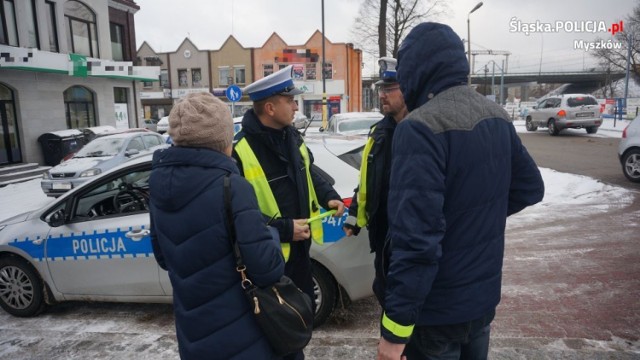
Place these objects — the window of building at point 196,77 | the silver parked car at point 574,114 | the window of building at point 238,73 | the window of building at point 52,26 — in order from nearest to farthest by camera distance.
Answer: the window of building at point 52,26
the silver parked car at point 574,114
the window of building at point 238,73
the window of building at point 196,77

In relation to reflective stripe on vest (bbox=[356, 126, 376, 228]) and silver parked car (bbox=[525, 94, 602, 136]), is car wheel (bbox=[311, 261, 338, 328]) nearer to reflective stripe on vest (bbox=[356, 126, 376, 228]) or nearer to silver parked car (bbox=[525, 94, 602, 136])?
reflective stripe on vest (bbox=[356, 126, 376, 228])

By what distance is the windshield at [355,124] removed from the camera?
11.7 metres

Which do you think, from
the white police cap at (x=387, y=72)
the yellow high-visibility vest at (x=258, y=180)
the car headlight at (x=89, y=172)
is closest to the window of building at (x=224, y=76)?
the car headlight at (x=89, y=172)

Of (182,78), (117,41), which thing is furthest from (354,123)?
(182,78)

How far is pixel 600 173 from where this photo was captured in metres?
10.4

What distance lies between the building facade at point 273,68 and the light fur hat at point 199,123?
4022 centimetres

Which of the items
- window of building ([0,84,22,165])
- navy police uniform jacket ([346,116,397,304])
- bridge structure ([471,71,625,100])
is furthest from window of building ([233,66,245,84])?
bridge structure ([471,71,625,100])

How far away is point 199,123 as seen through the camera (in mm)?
1825

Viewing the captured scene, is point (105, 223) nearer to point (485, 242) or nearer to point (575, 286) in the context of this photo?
point (485, 242)

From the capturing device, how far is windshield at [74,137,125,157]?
39.3ft

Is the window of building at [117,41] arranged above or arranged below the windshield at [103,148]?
above

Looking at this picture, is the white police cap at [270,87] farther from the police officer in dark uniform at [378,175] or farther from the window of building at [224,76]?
the window of building at [224,76]

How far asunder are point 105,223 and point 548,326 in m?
3.76

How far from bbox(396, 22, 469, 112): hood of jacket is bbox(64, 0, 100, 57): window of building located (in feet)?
74.7
